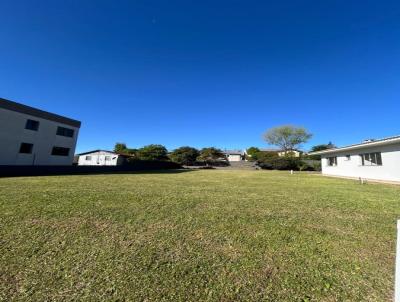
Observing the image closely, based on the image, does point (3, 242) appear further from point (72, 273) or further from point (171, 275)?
point (171, 275)

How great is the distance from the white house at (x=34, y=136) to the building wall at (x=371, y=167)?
31.5m

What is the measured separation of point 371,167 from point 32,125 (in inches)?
1289

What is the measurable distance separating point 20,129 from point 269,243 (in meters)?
27.1

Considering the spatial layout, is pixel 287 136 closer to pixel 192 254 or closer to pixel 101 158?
pixel 101 158

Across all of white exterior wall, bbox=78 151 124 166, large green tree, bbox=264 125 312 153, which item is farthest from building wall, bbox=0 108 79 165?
large green tree, bbox=264 125 312 153

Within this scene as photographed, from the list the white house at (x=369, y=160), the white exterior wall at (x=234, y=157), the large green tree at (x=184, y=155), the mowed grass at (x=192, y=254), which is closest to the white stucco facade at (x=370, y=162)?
the white house at (x=369, y=160)

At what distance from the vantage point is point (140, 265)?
2.77m

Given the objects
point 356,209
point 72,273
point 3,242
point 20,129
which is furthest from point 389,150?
point 20,129

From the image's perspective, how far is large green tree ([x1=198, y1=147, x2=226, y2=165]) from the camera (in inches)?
2006

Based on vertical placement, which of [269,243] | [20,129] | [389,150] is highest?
[20,129]

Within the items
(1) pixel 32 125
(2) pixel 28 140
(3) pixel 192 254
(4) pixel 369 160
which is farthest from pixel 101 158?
(3) pixel 192 254

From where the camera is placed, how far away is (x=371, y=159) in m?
15.0

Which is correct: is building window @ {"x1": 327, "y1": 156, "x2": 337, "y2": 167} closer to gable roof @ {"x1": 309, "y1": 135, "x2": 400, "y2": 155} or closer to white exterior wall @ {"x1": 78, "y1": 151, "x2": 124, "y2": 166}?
gable roof @ {"x1": 309, "y1": 135, "x2": 400, "y2": 155}

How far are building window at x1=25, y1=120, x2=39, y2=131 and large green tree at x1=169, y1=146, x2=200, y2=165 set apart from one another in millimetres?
28342
